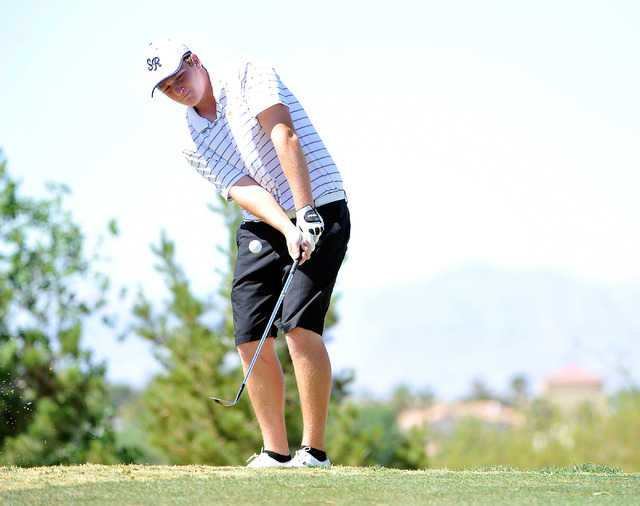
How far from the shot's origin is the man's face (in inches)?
169

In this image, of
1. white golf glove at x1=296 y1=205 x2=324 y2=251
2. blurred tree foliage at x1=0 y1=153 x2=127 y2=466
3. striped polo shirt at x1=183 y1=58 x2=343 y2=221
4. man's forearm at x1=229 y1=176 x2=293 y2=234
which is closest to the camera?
white golf glove at x1=296 y1=205 x2=324 y2=251

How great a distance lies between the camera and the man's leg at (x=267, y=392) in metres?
4.53

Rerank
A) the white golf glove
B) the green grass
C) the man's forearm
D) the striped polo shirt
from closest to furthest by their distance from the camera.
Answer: the green grass → the white golf glove → the man's forearm → the striped polo shirt

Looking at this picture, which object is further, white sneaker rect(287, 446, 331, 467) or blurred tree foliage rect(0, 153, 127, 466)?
blurred tree foliage rect(0, 153, 127, 466)

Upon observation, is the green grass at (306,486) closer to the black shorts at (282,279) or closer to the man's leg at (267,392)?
the man's leg at (267,392)

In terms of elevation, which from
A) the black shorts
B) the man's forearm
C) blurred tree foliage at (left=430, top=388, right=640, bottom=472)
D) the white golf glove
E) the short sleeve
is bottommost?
blurred tree foliage at (left=430, top=388, right=640, bottom=472)

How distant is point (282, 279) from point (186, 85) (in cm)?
106

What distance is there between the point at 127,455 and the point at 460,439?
61.0 meters

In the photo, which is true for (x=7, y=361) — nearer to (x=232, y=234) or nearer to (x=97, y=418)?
(x=97, y=418)

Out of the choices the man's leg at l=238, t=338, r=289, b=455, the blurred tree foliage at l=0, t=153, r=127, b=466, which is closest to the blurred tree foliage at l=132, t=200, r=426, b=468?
the blurred tree foliage at l=0, t=153, r=127, b=466

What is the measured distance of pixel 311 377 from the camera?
4.32m

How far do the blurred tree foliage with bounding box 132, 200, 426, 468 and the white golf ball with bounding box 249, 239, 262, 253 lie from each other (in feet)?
25.7

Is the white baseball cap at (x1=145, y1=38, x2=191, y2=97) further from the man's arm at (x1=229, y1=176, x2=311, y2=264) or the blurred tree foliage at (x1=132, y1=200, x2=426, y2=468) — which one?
the blurred tree foliage at (x1=132, y1=200, x2=426, y2=468)

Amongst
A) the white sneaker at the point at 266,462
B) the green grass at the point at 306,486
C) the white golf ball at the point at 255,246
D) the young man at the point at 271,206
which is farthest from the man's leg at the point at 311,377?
the white golf ball at the point at 255,246
